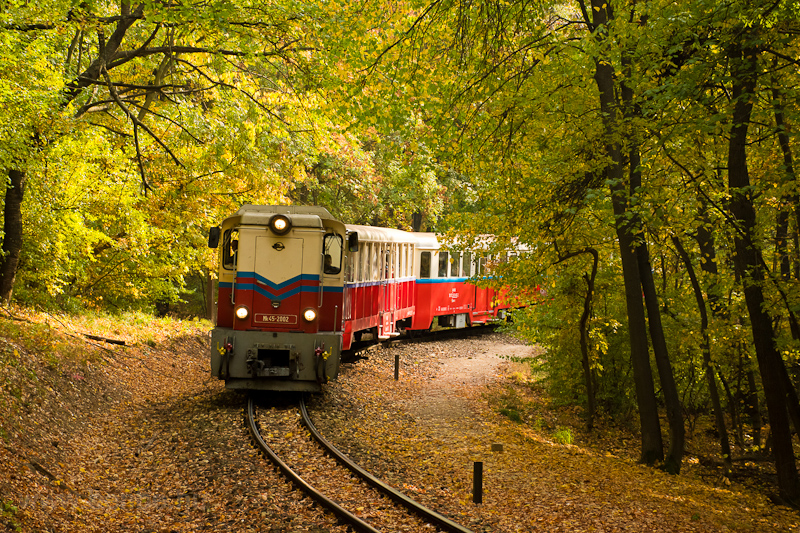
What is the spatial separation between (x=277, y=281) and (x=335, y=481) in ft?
14.9

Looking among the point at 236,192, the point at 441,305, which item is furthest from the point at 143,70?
the point at 441,305

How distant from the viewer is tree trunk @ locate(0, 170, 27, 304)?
43.6 feet

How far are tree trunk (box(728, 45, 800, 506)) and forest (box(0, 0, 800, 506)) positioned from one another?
0.13 ft

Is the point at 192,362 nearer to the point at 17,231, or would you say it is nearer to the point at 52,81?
the point at 17,231

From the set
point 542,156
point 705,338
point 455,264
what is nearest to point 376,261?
point 542,156

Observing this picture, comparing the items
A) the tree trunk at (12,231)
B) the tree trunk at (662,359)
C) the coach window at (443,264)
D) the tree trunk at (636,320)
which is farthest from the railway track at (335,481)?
the coach window at (443,264)

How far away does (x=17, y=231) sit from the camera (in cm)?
1359

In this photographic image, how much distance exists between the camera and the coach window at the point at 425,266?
21.0 m

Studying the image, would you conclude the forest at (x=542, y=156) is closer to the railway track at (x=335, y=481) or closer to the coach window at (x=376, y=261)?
the coach window at (x=376, y=261)

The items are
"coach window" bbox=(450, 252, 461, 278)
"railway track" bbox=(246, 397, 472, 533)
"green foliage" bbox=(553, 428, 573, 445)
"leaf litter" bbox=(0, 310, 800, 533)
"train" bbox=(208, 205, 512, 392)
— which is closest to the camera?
"railway track" bbox=(246, 397, 472, 533)

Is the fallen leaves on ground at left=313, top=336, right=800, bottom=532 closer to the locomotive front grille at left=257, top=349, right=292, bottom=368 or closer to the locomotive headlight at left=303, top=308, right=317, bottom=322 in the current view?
the locomotive front grille at left=257, top=349, right=292, bottom=368

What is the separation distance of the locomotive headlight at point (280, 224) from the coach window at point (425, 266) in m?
9.72

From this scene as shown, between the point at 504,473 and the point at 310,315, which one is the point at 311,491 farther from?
the point at 310,315

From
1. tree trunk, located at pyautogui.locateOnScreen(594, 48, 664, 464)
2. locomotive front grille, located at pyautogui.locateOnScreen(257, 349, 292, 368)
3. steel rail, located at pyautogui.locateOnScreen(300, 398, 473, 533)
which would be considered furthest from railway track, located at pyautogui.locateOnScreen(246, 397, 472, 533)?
tree trunk, located at pyautogui.locateOnScreen(594, 48, 664, 464)
